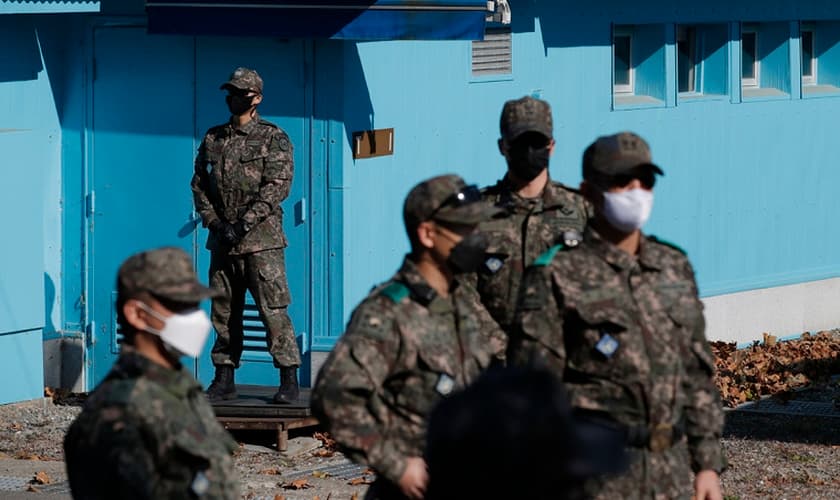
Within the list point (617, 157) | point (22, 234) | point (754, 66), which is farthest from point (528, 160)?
point (754, 66)

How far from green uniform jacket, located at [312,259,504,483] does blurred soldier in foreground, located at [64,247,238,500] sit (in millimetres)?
462

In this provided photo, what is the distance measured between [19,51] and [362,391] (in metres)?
7.72

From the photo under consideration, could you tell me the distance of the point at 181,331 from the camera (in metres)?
4.48

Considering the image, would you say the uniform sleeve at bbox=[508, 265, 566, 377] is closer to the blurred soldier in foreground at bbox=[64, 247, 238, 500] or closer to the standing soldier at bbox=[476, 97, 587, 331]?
the blurred soldier in foreground at bbox=[64, 247, 238, 500]

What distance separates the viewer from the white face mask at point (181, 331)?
14.7ft

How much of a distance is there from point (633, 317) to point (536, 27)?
28.4 ft

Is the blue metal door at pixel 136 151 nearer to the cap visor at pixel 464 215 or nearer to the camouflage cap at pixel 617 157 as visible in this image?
the camouflage cap at pixel 617 157

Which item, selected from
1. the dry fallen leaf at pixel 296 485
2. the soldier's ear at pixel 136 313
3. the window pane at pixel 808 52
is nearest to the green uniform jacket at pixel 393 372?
the soldier's ear at pixel 136 313

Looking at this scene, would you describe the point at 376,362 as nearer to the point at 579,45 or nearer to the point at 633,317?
the point at 633,317

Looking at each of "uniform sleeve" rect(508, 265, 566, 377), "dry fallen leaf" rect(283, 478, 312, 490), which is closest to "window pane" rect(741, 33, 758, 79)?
"dry fallen leaf" rect(283, 478, 312, 490)

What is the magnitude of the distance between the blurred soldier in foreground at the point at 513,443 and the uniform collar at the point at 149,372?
6.10ft

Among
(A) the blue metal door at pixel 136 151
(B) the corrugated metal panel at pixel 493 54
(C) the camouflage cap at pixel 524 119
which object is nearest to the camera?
(C) the camouflage cap at pixel 524 119

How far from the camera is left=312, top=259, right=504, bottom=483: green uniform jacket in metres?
4.92

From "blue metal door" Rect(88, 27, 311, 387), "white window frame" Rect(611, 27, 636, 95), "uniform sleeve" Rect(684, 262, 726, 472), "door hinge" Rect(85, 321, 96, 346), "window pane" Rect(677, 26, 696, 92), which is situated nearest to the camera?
"uniform sleeve" Rect(684, 262, 726, 472)
